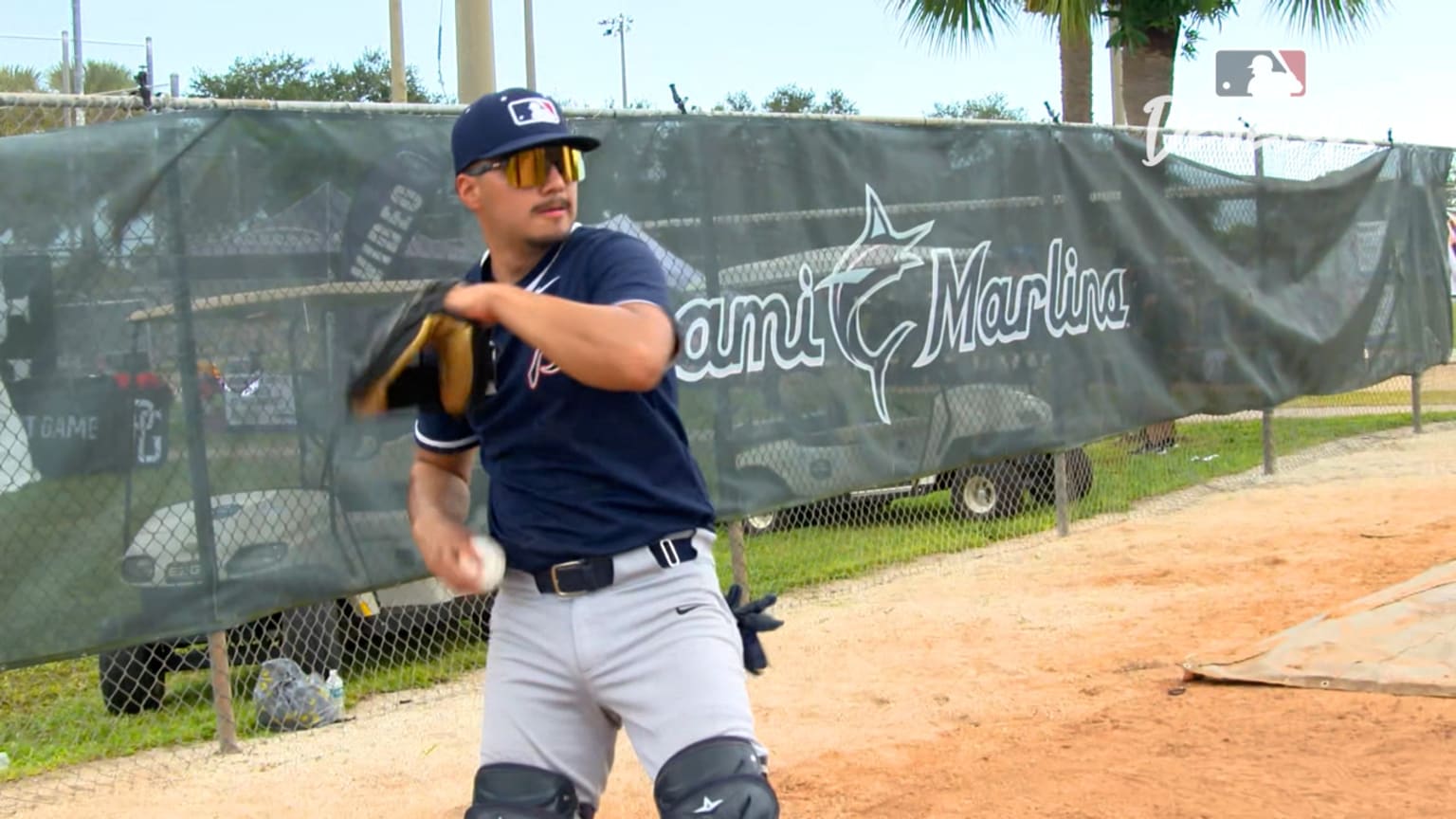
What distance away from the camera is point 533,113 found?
10.4 ft

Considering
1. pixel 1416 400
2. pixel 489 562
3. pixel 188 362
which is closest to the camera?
pixel 489 562

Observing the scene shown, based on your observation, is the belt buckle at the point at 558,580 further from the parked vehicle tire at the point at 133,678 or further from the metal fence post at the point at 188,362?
the parked vehicle tire at the point at 133,678

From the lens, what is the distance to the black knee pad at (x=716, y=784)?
9.71 feet


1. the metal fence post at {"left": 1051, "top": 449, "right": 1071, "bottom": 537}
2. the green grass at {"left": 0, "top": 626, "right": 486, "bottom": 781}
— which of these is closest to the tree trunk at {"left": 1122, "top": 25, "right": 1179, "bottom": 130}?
the metal fence post at {"left": 1051, "top": 449, "right": 1071, "bottom": 537}

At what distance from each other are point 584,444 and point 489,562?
282 millimetres

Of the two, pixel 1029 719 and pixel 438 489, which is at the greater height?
pixel 438 489

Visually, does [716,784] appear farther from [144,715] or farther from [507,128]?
[144,715]

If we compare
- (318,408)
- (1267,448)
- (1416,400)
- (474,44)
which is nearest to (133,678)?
(318,408)

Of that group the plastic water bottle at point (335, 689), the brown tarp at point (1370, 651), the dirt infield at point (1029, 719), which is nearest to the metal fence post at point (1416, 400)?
the dirt infield at point (1029, 719)

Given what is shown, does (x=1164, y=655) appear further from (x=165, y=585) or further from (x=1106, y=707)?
(x=165, y=585)

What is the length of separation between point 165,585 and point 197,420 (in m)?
0.61

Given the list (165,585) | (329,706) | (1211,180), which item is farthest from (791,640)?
(1211,180)

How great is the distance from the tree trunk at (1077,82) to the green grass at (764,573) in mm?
3403

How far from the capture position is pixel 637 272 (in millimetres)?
3066
